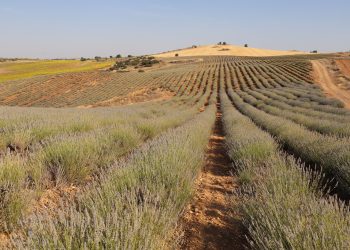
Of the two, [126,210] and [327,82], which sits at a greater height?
[126,210]

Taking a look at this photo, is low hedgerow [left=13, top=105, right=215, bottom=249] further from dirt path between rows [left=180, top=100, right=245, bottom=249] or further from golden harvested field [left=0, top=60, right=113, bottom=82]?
golden harvested field [left=0, top=60, right=113, bottom=82]

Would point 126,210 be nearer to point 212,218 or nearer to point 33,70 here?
point 212,218

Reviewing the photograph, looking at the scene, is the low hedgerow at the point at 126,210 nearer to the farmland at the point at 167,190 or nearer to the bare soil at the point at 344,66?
the farmland at the point at 167,190

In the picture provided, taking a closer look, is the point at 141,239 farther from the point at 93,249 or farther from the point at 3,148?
the point at 3,148

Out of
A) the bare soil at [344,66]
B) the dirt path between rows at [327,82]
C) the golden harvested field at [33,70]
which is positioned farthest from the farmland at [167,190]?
the golden harvested field at [33,70]

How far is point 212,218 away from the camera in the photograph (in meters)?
3.67

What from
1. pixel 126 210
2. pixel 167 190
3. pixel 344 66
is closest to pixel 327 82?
pixel 344 66

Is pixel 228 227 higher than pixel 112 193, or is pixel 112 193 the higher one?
pixel 112 193

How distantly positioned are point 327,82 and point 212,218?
3691cm

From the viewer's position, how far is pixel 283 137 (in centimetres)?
810

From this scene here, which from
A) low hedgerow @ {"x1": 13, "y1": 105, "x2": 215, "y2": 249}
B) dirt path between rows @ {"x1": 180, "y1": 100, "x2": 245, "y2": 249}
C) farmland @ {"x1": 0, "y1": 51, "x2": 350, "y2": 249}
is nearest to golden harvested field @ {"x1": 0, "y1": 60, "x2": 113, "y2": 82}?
farmland @ {"x1": 0, "y1": 51, "x2": 350, "y2": 249}

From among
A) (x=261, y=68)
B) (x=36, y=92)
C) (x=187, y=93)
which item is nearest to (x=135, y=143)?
(x=187, y=93)

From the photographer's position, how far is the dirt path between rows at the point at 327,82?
88.3ft

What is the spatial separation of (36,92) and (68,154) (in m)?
43.1
